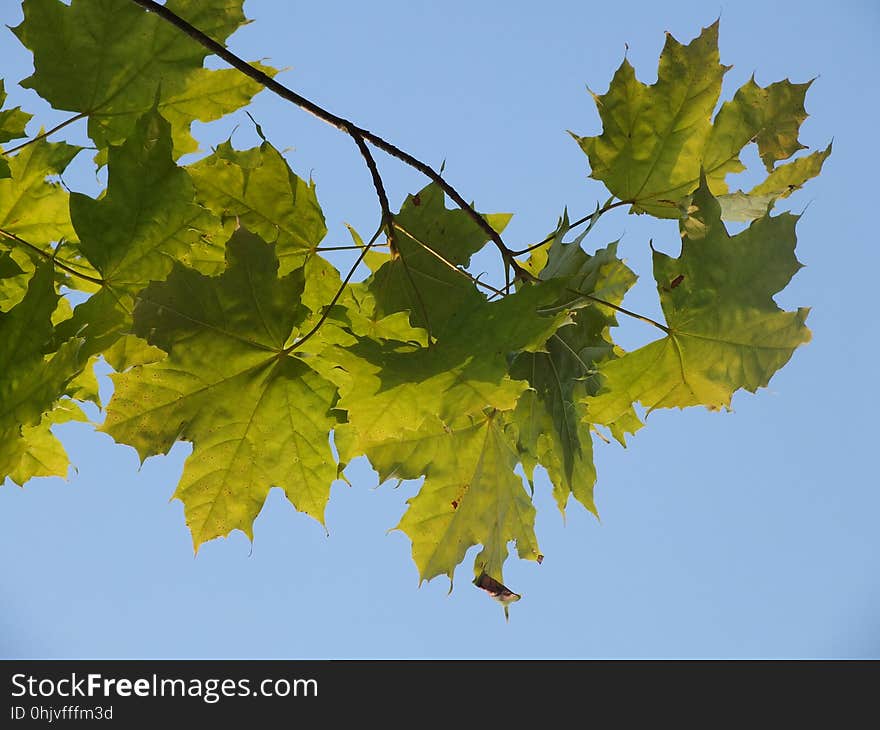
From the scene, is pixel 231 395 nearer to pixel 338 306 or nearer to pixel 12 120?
pixel 338 306

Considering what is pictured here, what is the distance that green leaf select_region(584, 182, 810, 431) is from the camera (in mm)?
832

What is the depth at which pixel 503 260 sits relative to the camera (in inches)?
36.3

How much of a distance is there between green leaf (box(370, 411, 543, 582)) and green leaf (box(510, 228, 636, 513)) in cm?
4

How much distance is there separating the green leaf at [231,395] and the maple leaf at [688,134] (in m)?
0.41

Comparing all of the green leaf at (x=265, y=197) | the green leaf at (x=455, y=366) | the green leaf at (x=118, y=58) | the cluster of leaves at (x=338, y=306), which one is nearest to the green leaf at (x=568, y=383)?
the cluster of leaves at (x=338, y=306)

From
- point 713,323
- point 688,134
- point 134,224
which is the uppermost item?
point 688,134

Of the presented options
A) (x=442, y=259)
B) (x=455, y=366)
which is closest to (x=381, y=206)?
(x=442, y=259)

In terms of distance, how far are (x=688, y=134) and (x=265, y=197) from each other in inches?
19.3

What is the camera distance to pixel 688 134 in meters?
0.98

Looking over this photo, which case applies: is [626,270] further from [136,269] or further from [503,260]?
[136,269]

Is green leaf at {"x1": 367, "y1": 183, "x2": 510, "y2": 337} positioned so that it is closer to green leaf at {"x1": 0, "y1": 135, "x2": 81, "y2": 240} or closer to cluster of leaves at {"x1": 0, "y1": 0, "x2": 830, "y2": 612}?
cluster of leaves at {"x1": 0, "y1": 0, "x2": 830, "y2": 612}

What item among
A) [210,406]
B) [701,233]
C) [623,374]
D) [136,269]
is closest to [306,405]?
[210,406]

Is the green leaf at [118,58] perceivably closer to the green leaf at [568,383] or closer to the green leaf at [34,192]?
the green leaf at [34,192]

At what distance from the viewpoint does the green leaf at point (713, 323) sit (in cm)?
83
